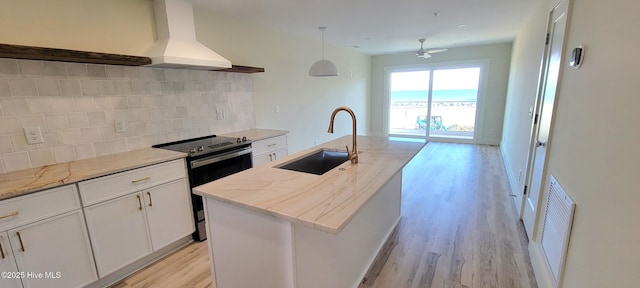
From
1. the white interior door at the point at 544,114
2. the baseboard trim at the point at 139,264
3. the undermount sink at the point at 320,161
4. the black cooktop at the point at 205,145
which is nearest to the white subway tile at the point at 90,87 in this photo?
the black cooktop at the point at 205,145

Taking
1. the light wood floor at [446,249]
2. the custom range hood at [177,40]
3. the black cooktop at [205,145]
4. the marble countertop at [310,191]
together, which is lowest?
the light wood floor at [446,249]

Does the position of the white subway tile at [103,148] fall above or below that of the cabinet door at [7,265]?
above

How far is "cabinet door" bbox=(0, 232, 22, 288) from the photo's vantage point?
1444 millimetres

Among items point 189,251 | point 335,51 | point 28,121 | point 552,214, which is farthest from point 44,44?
point 335,51

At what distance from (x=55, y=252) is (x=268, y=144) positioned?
1.97 m

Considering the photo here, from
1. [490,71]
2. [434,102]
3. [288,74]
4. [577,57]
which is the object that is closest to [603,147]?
[577,57]

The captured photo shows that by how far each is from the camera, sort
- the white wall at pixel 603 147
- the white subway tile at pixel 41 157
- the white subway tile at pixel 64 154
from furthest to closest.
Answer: the white subway tile at pixel 64 154 < the white subway tile at pixel 41 157 < the white wall at pixel 603 147

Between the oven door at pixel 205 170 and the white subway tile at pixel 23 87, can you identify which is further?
the oven door at pixel 205 170

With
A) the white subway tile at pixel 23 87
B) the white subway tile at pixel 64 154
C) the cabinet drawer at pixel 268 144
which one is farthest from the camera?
the cabinet drawer at pixel 268 144

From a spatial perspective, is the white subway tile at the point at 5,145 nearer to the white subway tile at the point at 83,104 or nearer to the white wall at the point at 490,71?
the white subway tile at the point at 83,104

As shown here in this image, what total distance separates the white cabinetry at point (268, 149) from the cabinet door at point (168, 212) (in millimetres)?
850

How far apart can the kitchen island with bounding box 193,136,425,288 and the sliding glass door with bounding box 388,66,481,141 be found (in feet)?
18.8

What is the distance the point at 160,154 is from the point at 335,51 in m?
4.27

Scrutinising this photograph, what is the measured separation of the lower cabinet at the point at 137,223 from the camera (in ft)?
6.00
